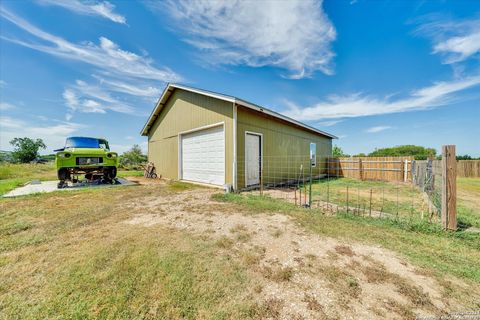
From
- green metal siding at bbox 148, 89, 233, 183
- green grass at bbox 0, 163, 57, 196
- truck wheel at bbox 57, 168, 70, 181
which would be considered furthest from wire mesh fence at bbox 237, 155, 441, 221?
green grass at bbox 0, 163, 57, 196

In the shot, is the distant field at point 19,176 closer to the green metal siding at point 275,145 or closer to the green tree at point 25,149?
the green metal siding at point 275,145

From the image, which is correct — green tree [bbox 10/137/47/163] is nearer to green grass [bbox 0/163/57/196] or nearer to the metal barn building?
green grass [bbox 0/163/57/196]

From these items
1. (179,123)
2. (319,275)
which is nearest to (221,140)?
(179,123)

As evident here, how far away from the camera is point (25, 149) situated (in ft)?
111

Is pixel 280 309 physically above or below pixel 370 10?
below

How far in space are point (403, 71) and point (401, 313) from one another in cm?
1202

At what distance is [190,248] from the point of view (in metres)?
2.56

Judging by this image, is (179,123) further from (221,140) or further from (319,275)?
(319,275)

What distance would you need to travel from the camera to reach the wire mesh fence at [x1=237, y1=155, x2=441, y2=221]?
4625 millimetres

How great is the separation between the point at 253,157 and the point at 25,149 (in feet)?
162

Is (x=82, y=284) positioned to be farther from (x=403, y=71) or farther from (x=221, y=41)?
(x=403, y=71)

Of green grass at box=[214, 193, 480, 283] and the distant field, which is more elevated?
the distant field

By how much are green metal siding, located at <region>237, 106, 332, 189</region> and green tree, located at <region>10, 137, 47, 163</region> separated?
156 feet

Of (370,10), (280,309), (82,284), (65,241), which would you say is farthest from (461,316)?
(370,10)
